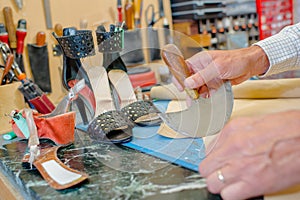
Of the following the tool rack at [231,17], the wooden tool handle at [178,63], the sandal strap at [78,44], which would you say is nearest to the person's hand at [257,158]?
the wooden tool handle at [178,63]

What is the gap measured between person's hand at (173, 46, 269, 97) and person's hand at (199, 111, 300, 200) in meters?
0.28

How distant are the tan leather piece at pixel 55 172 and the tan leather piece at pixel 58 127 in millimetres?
62

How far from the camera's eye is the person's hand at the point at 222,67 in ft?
2.33

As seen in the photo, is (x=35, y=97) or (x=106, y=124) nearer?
(x=106, y=124)

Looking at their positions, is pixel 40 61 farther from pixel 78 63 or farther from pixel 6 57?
pixel 78 63

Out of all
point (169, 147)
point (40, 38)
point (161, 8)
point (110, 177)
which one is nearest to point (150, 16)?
point (161, 8)

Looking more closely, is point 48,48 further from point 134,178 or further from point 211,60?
point 134,178

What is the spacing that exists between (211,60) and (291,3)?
110 centimetres

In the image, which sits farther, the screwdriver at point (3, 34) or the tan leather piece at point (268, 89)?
the screwdriver at point (3, 34)

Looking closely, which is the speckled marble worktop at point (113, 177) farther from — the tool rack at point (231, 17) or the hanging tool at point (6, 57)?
the tool rack at point (231, 17)

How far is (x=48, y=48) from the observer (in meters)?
1.24

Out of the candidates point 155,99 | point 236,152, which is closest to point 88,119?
point 155,99

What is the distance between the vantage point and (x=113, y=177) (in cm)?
53

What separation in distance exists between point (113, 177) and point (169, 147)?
143 millimetres
